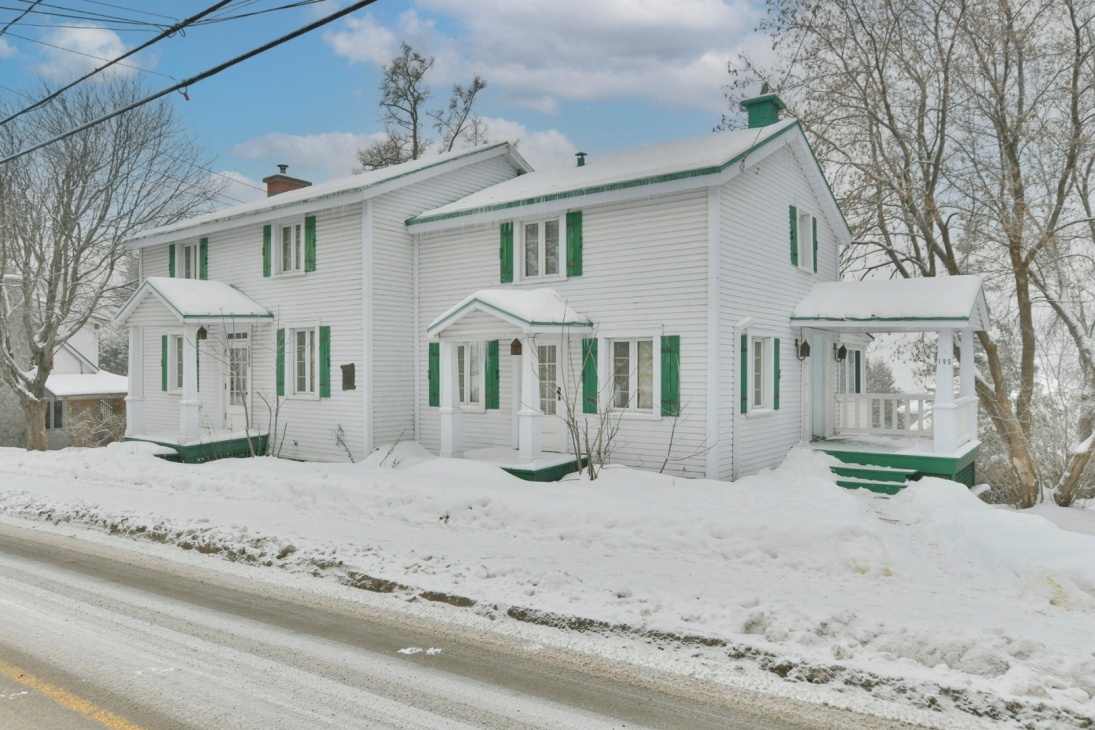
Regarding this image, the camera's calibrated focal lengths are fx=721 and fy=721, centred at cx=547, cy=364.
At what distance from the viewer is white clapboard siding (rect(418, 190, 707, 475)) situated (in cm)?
1217

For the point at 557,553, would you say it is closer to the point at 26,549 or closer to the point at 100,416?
the point at 26,549

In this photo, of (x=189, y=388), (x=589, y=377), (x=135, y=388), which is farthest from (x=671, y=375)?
(x=135, y=388)

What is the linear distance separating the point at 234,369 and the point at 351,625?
42.9 ft

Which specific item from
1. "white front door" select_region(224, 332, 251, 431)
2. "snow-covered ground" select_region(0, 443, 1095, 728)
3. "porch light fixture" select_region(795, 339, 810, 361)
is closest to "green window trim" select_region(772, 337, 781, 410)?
"porch light fixture" select_region(795, 339, 810, 361)

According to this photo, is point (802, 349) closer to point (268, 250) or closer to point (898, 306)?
point (898, 306)

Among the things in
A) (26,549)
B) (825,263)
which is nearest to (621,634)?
(26,549)

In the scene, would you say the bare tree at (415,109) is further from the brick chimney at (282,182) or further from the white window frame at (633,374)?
the white window frame at (633,374)

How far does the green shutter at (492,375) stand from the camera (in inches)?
567

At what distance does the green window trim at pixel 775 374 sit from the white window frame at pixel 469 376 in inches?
223

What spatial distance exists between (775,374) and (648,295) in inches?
126

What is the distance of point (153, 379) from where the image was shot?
1892 centimetres

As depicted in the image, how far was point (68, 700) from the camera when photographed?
4.40 m

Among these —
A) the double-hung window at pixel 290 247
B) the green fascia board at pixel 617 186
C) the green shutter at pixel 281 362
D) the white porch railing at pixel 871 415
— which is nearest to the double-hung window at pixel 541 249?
the green fascia board at pixel 617 186

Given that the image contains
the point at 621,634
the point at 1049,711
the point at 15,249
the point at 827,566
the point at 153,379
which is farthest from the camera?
the point at 15,249
